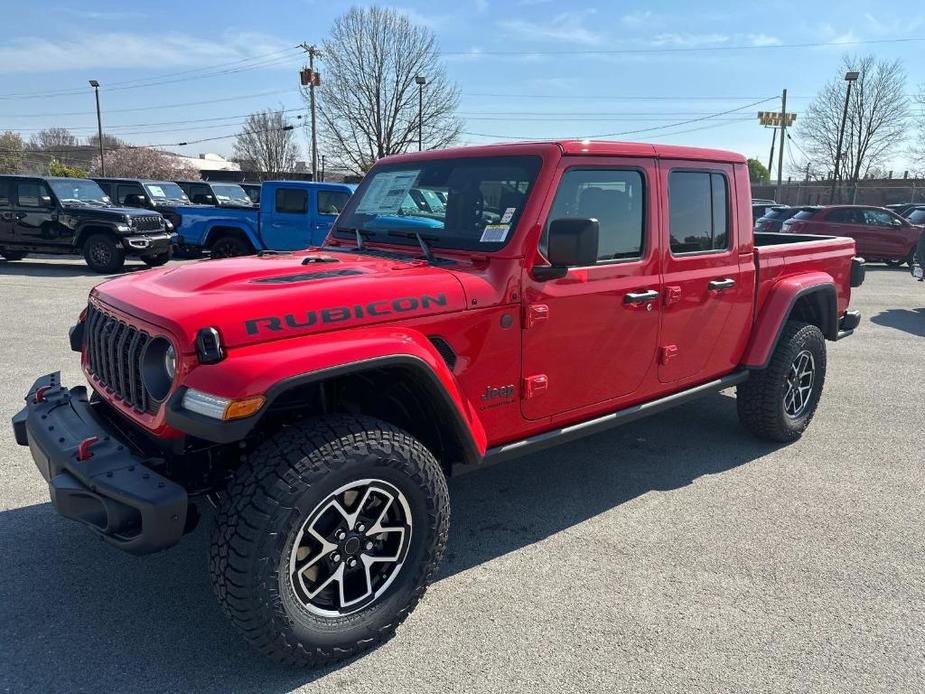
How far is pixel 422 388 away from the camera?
2754 millimetres

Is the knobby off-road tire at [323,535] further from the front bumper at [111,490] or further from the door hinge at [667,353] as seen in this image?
the door hinge at [667,353]

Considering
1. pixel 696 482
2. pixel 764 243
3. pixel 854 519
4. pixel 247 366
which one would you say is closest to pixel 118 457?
pixel 247 366

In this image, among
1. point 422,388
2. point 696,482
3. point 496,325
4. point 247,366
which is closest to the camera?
point 247,366

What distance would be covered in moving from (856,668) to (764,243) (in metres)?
3.87

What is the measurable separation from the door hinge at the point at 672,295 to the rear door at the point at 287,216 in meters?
9.85

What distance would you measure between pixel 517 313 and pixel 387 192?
1.30 m

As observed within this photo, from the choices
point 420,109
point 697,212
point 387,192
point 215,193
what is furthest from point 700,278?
point 420,109

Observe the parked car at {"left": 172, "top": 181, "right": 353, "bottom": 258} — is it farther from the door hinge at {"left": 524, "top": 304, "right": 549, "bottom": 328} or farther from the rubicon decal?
the rubicon decal

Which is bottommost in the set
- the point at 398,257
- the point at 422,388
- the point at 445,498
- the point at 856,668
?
the point at 856,668

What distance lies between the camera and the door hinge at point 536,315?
308 cm

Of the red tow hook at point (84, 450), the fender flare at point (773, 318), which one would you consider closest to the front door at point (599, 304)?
the fender flare at point (773, 318)

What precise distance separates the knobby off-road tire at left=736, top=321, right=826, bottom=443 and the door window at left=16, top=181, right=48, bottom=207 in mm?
13863

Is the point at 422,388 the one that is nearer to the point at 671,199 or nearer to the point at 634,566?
the point at 634,566

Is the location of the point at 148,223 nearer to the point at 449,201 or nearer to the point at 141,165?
the point at 449,201
